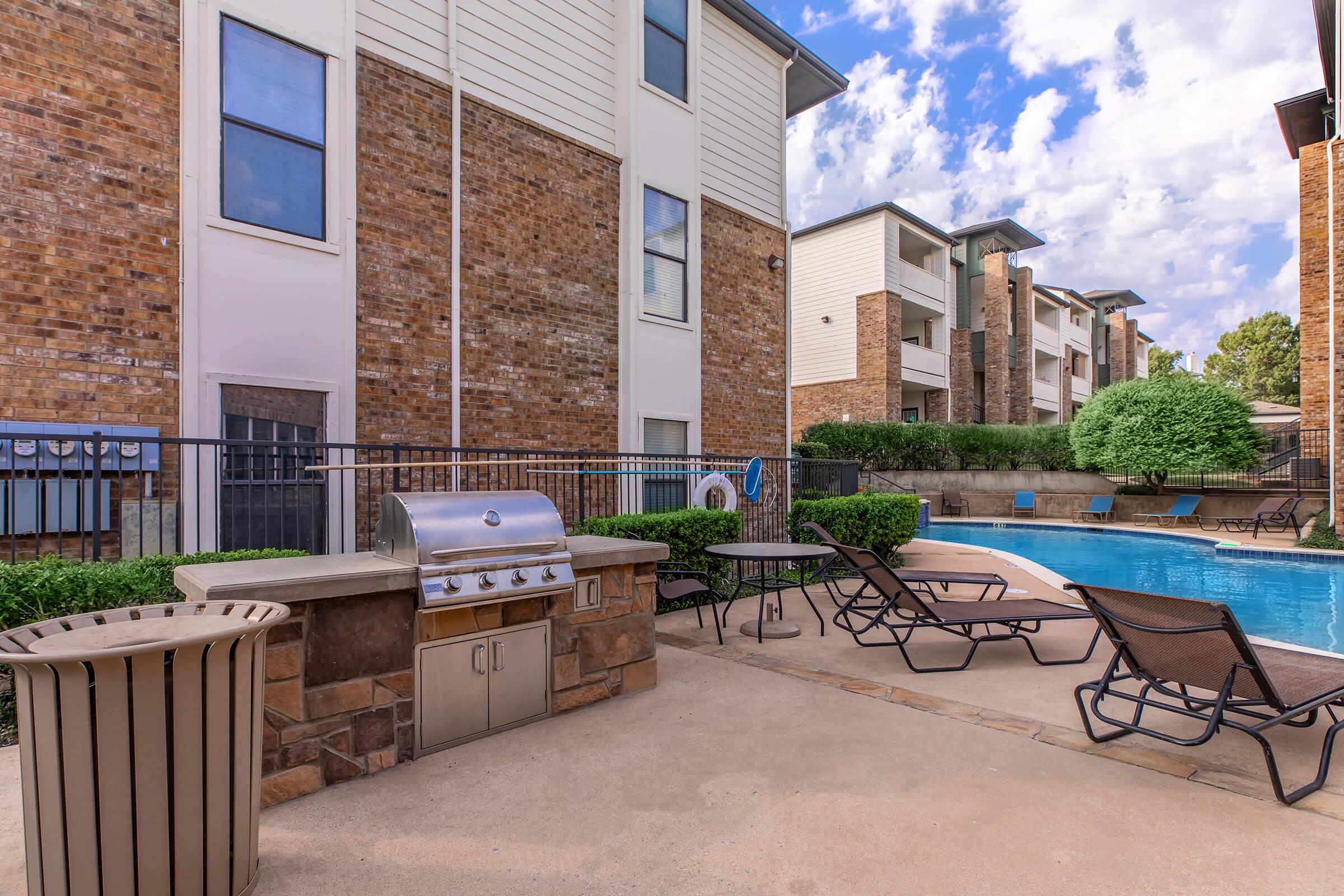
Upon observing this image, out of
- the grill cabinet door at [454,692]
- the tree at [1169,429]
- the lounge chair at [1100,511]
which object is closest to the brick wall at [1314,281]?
the tree at [1169,429]

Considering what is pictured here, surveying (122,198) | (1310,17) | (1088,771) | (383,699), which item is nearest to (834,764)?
(1088,771)

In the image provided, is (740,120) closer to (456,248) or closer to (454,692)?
(456,248)

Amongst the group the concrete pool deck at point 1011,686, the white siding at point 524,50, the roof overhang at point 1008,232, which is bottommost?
the concrete pool deck at point 1011,686

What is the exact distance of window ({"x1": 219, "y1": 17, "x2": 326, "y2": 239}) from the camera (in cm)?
615

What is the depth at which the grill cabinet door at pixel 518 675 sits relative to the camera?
3.62m

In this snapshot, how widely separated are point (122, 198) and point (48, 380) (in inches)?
62.6

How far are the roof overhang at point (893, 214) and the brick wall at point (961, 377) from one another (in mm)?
3909

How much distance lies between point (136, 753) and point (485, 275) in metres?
6.60

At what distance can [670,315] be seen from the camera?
993 cm

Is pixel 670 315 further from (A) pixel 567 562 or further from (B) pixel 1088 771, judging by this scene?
(B) pixel 1088 771

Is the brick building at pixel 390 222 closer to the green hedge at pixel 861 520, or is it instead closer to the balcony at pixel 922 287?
the green hedge at pixel 861 520

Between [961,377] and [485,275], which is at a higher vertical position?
[961,377]

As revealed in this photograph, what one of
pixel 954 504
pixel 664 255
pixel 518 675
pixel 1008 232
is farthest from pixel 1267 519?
pixel 518 675

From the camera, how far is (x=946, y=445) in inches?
840
